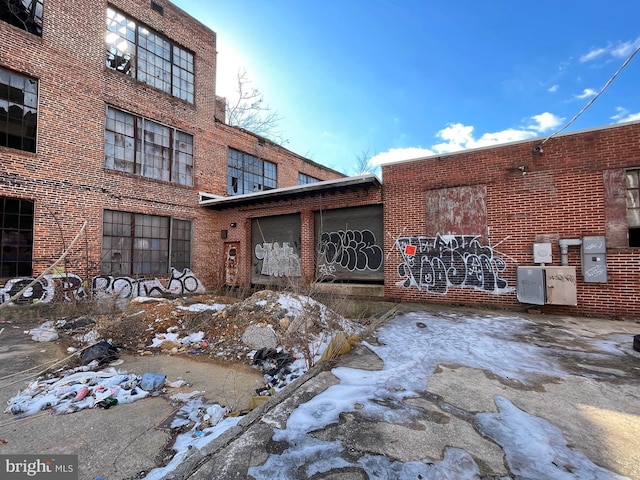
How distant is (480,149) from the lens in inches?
360

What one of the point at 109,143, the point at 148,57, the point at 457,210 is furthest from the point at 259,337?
the point at 148,57

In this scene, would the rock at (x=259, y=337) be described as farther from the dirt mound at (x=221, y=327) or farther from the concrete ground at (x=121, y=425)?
the concrete ground at (x=121, y=425)

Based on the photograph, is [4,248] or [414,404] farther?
[4,248]

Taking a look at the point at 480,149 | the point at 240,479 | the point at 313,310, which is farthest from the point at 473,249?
the point at 240,479

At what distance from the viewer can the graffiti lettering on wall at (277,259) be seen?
41.8 ft

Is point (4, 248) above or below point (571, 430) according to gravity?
above

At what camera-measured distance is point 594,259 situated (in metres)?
7.72

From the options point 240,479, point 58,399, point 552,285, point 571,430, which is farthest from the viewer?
point 552,285

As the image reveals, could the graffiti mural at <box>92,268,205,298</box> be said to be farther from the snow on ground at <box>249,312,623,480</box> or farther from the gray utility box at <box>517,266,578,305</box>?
the gray utility box at <box>517,266,578,305</box>

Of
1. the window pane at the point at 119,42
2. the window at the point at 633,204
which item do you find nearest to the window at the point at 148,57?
the window pane at the point at 119,42

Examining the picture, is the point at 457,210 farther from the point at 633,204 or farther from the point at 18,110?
the point at 18,110

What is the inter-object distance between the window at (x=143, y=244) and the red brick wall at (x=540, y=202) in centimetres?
924

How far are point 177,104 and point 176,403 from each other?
1311cm

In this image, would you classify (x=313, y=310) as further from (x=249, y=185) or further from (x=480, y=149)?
(x=249, y=185)
